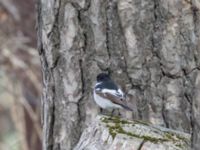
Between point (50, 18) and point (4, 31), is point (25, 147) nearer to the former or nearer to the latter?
point (4, 31)

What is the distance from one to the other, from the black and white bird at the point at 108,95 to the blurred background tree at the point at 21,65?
4.32 metres

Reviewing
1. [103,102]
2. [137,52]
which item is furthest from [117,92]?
[137,52]

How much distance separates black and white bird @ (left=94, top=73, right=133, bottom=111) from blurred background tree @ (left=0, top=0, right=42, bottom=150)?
432 centimetres

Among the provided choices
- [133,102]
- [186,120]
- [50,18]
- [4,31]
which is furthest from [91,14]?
[4,31]

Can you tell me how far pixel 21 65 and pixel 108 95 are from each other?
4.65 metres

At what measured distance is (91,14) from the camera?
3.50m

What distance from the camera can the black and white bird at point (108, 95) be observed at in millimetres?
3369

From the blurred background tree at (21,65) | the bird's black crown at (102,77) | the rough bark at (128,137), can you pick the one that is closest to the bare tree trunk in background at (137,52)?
the bird's black crown at (102,77)

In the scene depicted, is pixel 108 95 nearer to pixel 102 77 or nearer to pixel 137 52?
pixel 102 77

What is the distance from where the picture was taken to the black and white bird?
133 inches

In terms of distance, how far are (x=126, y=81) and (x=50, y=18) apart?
1.78ft

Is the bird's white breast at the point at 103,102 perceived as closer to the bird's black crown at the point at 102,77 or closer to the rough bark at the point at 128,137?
the bird's black crown at the point at 102,77

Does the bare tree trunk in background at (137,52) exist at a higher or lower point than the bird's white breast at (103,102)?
higher

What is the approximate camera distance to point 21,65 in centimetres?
802
